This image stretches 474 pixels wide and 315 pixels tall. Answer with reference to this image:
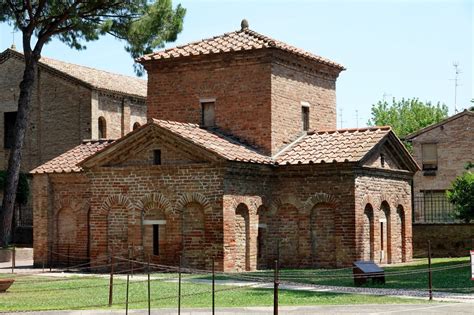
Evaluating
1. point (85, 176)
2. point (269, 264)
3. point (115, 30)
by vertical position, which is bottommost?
point (269, 264)

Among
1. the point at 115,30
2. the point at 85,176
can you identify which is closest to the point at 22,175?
the point at 115,30

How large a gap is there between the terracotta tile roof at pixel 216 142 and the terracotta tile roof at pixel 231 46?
2919mm

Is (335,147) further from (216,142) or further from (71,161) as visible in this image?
(71,161)

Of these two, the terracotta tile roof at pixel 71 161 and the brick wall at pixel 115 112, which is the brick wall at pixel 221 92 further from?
the brick wall at pixel 115 112

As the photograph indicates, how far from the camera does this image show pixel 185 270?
999 inches

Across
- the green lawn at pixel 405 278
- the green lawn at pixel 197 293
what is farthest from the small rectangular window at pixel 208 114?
the green lawn at pixel 197 293

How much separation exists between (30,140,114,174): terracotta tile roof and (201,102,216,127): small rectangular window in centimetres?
353

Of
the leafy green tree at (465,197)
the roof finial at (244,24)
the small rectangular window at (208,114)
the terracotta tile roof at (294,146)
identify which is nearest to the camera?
the terracotta tile roof at (294,146)

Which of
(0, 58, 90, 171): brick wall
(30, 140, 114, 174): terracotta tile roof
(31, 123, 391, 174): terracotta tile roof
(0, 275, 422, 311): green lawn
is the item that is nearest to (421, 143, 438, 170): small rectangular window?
(31, 123, 391, 174): terracotta tile roof

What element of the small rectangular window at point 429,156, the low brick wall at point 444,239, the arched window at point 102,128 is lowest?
the low brick wall at point 444,239

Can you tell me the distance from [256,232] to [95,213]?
5.40m

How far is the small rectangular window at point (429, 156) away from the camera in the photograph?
47281 mm

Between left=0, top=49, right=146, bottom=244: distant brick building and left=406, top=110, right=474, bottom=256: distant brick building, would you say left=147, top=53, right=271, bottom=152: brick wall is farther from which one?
left=406, top=110, right=474, bottom=256: distant brick building

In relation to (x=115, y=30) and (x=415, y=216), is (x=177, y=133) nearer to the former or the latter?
(x=115, y=30)
